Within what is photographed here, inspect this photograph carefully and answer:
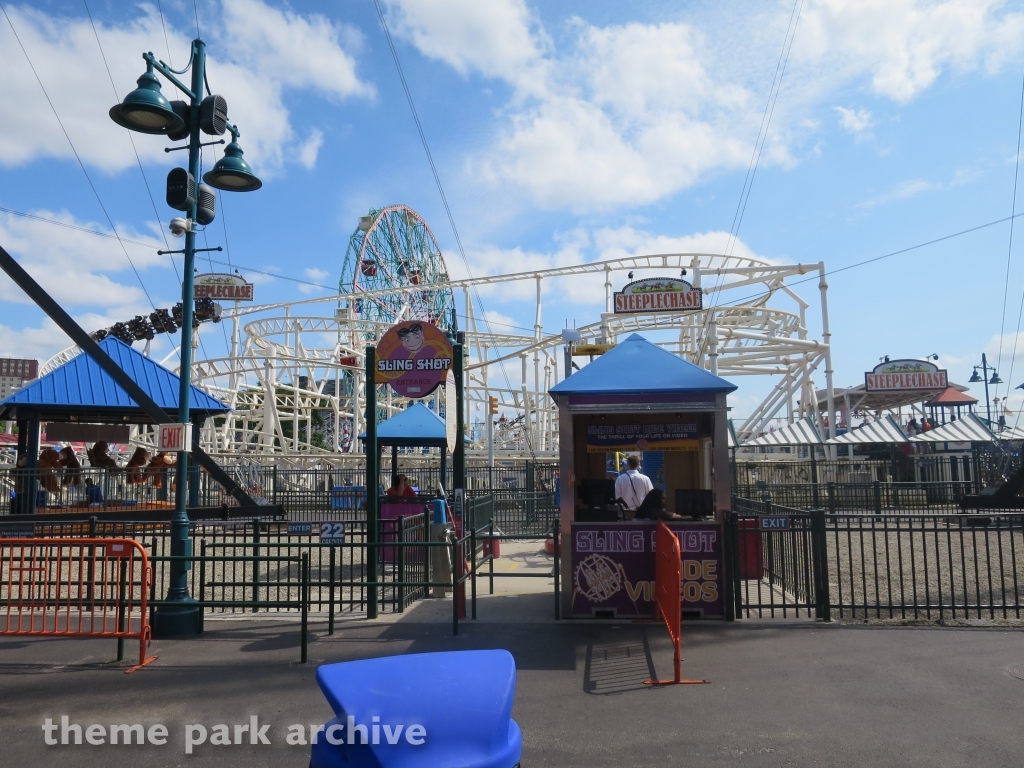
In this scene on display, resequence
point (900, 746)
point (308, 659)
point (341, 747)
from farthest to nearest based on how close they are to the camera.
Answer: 1. point (308, 659)
2. point (900, 746)
3. point (341, 747)

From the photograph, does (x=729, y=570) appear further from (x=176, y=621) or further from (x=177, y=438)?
(x=177, y=438)

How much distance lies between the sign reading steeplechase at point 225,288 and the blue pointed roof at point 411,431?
30.4m

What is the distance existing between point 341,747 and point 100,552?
32.2 feet

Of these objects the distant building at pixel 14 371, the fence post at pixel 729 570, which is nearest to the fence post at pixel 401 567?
the fence post at pixel 729 570

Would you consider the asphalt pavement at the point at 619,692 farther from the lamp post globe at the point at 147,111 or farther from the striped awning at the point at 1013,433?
the striped awning at the point at 1013,433

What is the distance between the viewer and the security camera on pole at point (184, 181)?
25.4 feet

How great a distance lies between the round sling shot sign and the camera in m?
9.34

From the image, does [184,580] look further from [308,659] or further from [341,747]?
[341,747]

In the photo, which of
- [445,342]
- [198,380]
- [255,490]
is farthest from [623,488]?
[198,380]

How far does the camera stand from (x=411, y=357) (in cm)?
943

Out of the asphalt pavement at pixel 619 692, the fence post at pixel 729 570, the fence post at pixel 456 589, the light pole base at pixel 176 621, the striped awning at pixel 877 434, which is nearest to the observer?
the asphalt pavement at pixel 619 692

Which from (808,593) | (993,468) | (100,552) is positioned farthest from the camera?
(993,468)

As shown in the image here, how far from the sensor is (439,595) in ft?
31.9

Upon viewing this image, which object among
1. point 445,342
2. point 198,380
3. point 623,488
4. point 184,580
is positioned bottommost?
point 184,580
